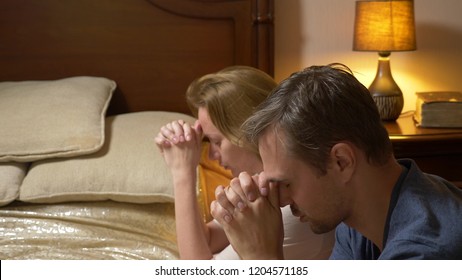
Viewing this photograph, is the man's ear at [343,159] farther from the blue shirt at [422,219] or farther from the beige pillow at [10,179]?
the beige pillow at [10,179]

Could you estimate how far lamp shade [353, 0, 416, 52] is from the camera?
237 centimetres

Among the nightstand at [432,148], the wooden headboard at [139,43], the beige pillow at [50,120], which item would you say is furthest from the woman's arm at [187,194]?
the wooden headboard at [139,43]

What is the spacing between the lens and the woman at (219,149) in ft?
5.08

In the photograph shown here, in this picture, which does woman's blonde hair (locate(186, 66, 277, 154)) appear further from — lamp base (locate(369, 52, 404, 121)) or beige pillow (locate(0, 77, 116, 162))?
lamp base (locate(369, 52, 404, 121))

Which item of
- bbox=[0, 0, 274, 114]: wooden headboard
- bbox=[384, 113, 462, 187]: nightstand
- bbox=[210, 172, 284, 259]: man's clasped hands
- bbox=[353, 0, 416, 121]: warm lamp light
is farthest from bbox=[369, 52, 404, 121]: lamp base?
bbox=[210, 172, 284, 259]: man's clasped hands

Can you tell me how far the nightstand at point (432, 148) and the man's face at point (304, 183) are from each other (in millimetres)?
1185

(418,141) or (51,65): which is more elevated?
(51,65)

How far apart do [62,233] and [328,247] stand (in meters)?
0.64

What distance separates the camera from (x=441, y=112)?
233 cm

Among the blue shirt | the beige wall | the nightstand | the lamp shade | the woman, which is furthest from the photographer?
the beige wall

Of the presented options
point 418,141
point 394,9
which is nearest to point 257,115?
point 418,141

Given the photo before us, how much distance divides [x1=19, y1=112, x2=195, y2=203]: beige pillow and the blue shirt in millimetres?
863

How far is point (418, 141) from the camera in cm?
223

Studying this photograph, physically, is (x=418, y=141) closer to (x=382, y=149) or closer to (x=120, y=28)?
(x=120, y=28)
